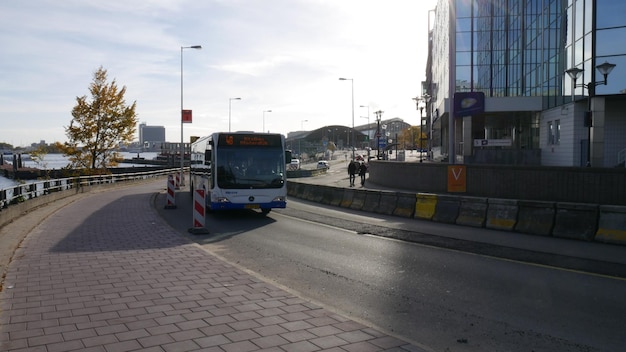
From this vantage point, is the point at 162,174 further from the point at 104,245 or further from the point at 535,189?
the point at 104,245

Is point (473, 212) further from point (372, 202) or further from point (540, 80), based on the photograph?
point (540, 80)

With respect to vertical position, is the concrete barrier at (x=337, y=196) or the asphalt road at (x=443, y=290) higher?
the concrete barrier at (x=337, y=196)

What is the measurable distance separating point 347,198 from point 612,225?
1164 cm

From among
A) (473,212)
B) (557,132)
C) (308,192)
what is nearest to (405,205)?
(473,212)

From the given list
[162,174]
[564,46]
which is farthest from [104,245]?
[162,174]

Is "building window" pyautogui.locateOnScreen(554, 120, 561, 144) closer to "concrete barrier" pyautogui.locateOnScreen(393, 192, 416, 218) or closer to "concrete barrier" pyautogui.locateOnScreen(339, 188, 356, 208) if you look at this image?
"concrete barrier" pyautogui.locateOnScreen(339, 188, 356, 208)

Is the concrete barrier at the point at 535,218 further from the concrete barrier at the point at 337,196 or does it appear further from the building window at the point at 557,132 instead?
the building window at the point at 557,132

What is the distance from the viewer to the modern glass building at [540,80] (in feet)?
86.7

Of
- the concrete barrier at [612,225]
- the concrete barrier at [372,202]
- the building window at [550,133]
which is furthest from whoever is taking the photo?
the building window at [550,133]

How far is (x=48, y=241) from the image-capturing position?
39.2ft

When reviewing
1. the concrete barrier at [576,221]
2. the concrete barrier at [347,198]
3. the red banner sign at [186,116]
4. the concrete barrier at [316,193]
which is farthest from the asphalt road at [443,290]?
the red banner sign at [186,116]

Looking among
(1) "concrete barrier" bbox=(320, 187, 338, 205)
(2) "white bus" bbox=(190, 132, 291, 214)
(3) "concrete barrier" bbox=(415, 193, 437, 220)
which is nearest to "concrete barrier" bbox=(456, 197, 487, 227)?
(3) "concrete barrier" bbox=(415, 193, 437, 220)

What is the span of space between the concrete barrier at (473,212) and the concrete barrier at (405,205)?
86.5 inches

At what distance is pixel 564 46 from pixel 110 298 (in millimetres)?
32604
